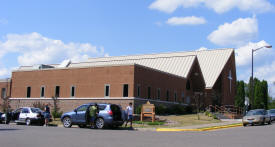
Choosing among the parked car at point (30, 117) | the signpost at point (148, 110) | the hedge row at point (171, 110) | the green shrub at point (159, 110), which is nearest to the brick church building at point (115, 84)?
the hedge row at point (171, 110)

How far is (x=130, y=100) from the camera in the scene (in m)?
34.8

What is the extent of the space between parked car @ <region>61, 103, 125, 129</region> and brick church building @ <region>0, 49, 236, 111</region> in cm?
1220

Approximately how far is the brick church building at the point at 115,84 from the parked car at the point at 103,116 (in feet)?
40.0

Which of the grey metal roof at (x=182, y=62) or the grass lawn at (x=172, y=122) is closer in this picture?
the grass lawn at (x=172, y=122)

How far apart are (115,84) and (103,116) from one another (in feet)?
46.1

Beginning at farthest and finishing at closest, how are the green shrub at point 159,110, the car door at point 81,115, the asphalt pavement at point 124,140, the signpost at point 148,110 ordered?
the green shrub at point 159,110 < the signpost at point 148,110 < the car door at point 81,115 < the asphalt pavement at point 124,140

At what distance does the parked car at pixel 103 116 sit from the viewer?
2178 centimetres

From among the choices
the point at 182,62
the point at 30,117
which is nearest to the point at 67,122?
the point at 30,117

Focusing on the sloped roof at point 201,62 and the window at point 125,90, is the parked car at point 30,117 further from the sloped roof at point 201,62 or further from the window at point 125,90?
the sloped roof at point 201,62

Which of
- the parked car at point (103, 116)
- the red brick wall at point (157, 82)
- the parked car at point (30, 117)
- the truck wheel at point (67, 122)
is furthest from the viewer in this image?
the red brick wall at point (157, 82)

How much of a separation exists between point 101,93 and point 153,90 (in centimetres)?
626

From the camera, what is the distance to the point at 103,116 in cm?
2194

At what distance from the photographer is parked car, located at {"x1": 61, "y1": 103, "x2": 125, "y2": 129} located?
71.5ft

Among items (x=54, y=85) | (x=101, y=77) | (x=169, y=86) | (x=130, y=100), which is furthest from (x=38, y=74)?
(x=169, y=86)
